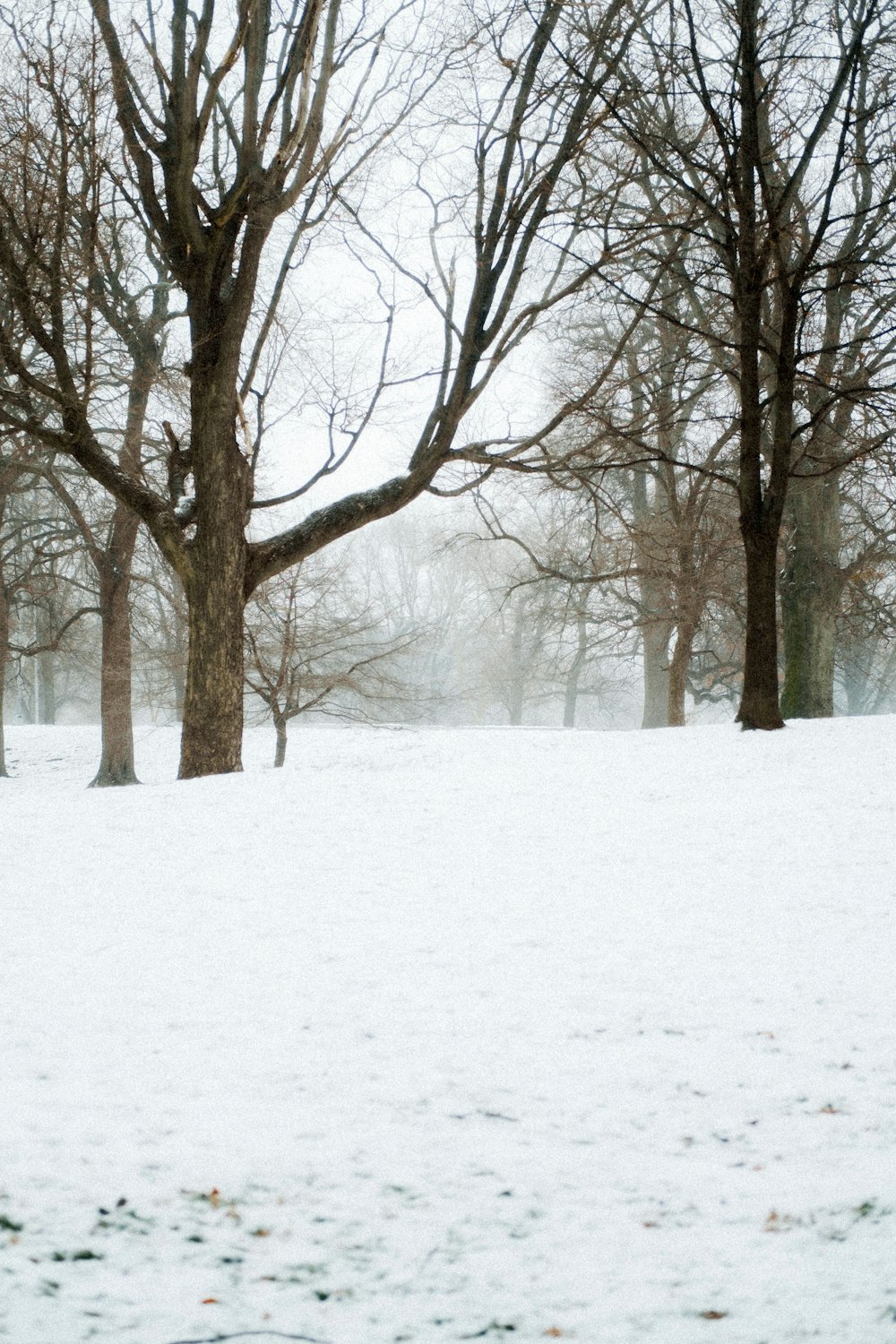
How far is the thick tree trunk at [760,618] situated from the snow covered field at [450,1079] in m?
3.74

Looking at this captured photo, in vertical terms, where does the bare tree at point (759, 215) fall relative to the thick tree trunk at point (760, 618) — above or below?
above

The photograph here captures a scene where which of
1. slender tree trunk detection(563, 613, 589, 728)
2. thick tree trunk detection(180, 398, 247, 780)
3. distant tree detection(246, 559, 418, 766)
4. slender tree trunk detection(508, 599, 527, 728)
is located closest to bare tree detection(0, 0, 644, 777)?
thick tree trunk detection(180, 398, 247, 780)

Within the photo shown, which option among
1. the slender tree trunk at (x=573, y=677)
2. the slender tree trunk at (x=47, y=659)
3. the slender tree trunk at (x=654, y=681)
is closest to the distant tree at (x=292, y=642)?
the slender tree trunk at (x=47, y=659)

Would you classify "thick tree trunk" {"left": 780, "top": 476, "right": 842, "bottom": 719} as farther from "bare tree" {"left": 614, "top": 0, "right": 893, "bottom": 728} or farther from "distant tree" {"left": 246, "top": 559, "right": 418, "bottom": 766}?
"distant tree" {"left": 246, "top": 559, "right": 418, "bottom": 766}

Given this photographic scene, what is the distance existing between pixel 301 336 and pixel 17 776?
11.1 metres

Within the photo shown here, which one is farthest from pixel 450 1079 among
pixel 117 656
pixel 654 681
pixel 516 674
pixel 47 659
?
pixel 516 674

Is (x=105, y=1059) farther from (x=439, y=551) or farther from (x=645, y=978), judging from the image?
(x=439, y=551)

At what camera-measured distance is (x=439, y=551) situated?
500 inches

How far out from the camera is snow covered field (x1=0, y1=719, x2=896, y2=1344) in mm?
2020

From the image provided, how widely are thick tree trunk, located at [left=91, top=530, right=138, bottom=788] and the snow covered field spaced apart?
9.06 m

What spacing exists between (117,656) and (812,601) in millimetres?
10611

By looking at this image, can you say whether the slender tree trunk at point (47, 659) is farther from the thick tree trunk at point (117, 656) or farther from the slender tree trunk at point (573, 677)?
the slender tree trunk at point (573, 677)

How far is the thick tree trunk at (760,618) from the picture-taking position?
966cm

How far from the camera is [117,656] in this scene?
14.7 m
